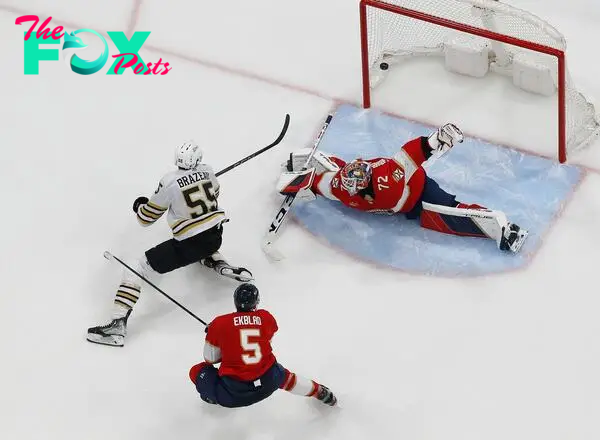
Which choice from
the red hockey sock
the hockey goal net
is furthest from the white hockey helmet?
the hockey goal net

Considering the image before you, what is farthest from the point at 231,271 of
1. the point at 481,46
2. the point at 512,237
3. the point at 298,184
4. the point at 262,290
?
the point at 481,46

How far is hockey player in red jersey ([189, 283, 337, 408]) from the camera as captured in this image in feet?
16.3

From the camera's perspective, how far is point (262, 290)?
5.80 meters

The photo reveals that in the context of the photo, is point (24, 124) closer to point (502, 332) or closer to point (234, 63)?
point (234, 63)

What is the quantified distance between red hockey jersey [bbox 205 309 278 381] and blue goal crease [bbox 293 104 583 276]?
1.00 meters

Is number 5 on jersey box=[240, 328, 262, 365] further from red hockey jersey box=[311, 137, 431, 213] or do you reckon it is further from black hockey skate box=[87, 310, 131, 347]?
red hockey jersey box=[311, 137, 431, 213]

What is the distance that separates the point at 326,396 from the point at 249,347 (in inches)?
19.2

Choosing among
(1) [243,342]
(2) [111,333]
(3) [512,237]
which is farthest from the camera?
(3) [512,237]

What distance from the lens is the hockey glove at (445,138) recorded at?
225 inches

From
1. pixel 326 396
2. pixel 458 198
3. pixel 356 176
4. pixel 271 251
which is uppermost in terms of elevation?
pixel 356 176

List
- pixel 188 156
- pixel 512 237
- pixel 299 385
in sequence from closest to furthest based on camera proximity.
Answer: pixel 299 385 → pixel 188 156 → pixel 512 237

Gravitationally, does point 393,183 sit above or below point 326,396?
above

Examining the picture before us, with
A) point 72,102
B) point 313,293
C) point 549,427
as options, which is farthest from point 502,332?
point 72,102

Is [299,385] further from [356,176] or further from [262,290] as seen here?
[356,176]
